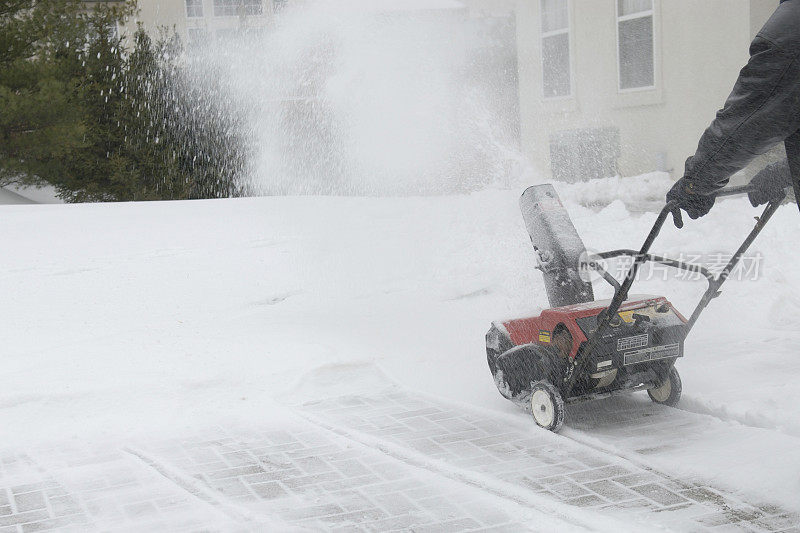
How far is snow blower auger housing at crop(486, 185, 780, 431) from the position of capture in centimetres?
443

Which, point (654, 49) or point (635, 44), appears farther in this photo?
point (635, 44)

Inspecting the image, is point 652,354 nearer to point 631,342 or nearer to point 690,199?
point 631,342

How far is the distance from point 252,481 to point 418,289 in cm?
376

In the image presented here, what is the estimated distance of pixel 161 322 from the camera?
22.6ft

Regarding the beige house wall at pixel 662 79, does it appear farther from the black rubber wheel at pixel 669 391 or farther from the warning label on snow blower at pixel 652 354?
the warning label on snow blower at pixel 652 354

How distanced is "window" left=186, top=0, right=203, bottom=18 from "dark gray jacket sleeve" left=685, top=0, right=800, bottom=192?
72.0ft

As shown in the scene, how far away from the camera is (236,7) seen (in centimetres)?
2359

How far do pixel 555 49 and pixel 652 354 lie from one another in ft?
40.1

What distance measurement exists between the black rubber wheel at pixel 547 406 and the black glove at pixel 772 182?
135cm

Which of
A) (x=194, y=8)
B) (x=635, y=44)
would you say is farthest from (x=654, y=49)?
(x=194, y=8)

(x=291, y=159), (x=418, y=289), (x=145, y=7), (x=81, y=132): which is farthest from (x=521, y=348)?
(x=145, y=7)

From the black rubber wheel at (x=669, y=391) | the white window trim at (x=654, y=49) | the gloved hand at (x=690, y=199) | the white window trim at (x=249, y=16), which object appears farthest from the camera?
the white window trim at (x=249, y=16)

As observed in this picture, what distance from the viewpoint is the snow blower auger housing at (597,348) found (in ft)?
14.5

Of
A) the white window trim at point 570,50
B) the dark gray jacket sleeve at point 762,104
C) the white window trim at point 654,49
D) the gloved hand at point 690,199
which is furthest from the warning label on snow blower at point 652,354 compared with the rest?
the white window trim at point 570,50
